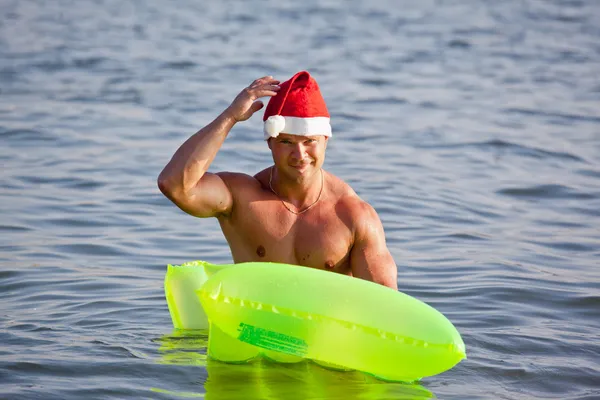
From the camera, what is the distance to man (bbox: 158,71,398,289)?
16.2 feet

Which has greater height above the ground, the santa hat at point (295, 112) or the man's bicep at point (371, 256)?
the santa hat at point (295, 112)

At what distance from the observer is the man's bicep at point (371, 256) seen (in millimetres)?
5090

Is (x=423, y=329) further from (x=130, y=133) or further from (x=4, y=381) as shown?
(x=130, y=133)

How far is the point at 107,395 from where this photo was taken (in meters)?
4.86

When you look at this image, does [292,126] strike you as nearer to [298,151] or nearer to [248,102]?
[298,151]

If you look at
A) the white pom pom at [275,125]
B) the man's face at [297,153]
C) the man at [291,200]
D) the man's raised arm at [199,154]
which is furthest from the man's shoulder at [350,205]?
the man's raised arm at [199,154]

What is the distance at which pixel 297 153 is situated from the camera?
197 inches

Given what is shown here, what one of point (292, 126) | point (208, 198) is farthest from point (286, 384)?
point (292, 126)

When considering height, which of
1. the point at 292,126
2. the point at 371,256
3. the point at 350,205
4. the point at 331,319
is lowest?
the point at 331,319

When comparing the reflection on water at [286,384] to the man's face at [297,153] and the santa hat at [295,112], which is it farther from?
the santa hat at [295,112]

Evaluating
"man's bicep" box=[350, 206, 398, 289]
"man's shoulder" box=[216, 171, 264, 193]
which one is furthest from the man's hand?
"man's bicep" box=[350, 206, 398, 289]

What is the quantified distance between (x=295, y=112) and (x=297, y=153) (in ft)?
0.59

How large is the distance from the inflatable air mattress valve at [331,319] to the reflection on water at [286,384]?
0.23 meters

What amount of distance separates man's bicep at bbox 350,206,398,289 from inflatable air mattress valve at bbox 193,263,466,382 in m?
0.44
